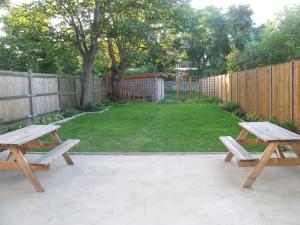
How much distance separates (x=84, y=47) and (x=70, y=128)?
25.1 feet

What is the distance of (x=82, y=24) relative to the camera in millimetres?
17938

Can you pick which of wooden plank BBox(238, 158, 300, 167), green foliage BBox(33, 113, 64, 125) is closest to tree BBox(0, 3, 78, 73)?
green foliage BBox(33, 113, 64, 125)

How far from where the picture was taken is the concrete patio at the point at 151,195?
393cm

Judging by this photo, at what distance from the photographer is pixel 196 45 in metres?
42.4

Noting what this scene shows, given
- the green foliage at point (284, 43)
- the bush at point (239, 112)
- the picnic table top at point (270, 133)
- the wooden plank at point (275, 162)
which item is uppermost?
the green foliage at point (284, 43)

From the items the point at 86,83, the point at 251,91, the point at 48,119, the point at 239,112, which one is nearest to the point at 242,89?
the point at 239,112

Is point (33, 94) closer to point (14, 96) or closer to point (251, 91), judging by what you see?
point (14, 96)

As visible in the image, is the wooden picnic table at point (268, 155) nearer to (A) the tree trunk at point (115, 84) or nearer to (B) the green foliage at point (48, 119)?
(B) the green foliage at point (48, 119)

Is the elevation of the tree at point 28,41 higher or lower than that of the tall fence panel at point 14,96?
higher

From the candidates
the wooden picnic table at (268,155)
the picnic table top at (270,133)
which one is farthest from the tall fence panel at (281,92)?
the wooden picnic table at (268,155)

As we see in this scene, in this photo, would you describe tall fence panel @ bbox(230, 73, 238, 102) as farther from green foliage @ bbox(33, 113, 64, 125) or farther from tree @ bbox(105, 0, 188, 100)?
green foliage @ bbox(33, 113, 64, 125)

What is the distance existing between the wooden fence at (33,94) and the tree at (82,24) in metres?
0.68

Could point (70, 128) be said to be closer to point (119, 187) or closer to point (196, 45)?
point (119, 187)

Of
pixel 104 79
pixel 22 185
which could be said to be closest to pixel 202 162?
pixel 22 185
